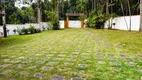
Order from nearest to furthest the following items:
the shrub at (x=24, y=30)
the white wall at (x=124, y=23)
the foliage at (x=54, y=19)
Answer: the white wall at (x=124, y=23)
the shrub at (x=24, y=30)
the foliage at (x=54, y=19)

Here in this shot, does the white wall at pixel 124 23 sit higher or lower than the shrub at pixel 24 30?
higher

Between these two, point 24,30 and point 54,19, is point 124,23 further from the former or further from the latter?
point 24,30

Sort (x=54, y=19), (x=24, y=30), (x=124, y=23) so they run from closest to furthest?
1. (x=24, y=30)
2. (x=124, y=23)
3. (x=54, y=19)

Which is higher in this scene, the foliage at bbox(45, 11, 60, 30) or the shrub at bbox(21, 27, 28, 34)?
the foliage at bbox(45, 11, 60, 30)

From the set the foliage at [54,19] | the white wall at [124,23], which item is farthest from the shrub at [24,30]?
the white wall at [124,23]

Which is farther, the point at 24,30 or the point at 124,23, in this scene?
the point at 124,23

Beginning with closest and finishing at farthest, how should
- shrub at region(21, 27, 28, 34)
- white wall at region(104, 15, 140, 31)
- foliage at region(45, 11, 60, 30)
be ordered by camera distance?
white wall at region(104, 15, 140, 31) → shrub at region(21, 27, 28, 34) → foliage at region(45, 11, 60, 30)

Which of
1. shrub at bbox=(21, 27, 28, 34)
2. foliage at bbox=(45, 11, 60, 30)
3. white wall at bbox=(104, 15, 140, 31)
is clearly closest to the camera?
white wall at bbox=(104, 15, 140, 31)

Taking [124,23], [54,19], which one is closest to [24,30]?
[54,19]

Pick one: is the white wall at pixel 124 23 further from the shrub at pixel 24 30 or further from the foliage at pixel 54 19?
the shrub at pixel 24 30

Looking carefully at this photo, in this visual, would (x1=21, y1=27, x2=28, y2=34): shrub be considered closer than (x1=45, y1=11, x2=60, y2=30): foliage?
Yes

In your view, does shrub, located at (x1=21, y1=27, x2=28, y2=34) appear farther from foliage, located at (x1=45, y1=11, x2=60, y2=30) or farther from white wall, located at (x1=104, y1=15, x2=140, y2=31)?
white wall, located at (x1=104, y1=15, x2=140, y2=31)

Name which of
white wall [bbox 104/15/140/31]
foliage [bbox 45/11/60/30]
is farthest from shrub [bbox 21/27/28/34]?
white wall [bbox 104/15/140/31]

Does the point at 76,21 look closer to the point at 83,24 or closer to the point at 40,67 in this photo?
the point at 83,24
